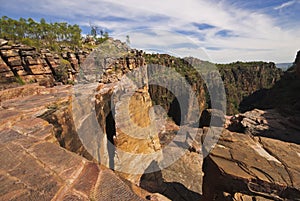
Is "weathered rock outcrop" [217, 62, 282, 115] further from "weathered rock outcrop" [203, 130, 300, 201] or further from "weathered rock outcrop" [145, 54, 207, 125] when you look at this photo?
"weathered rock outcrop" [203, 130, 300, 201]

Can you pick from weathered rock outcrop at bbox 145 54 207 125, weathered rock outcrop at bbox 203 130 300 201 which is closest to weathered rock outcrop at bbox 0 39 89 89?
weathered rock outcrop at bbox 203 130 300 201

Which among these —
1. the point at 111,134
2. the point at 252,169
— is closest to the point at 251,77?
the point at 111,134

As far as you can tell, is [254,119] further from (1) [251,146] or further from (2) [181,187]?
(1) [251,146]

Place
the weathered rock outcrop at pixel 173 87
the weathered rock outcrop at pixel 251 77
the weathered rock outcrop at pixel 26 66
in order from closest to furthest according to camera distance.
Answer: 1. the weathered rock outcrop at pixel 26 66
2. the weathered rock outcrop at pixel 173 87
3. the weathered rock outcrop at pixel 251 77

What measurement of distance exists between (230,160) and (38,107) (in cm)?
501

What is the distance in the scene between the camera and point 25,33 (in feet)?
106

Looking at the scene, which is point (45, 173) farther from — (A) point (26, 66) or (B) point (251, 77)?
(B) point (251, 77)

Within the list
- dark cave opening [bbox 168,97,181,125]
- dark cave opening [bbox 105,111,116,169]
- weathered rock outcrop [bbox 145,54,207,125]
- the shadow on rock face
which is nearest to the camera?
dark cave opening [bbox 105,111,116,169]

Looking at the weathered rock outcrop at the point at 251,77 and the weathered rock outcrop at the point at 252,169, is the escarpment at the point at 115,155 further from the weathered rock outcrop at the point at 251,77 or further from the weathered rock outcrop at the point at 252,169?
the weathered rock outcrop at the point at 251,77

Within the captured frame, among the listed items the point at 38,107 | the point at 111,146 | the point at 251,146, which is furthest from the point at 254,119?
the point at 38,107

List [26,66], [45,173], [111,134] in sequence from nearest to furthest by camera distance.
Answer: [45,173], [111,134], [26,66]

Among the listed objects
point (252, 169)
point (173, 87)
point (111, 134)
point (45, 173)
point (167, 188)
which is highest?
point (45, 173)

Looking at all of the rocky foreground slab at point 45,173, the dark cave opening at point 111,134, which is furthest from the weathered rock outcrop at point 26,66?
the rocky foreground slab at point 45,173

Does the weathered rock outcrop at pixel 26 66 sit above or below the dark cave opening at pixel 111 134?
above
